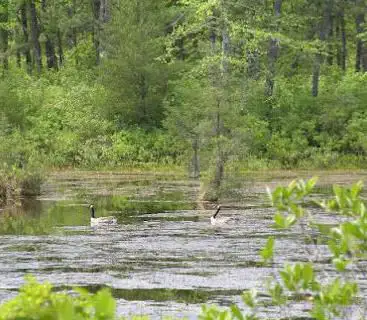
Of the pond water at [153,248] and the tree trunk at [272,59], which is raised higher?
the tree trunk at [272,59]

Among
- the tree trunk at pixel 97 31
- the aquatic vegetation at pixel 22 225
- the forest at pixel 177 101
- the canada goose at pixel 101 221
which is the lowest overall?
the aquatic vegetation at pixel 22 225

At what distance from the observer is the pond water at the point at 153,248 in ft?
49.8

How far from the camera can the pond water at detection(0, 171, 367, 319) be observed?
15164mm

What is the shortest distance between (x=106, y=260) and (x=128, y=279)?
2.13m

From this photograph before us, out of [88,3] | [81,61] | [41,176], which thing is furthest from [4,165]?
[88,3]

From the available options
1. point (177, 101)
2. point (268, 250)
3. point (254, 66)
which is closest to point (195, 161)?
point (177, 101)

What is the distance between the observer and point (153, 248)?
66.1 feet

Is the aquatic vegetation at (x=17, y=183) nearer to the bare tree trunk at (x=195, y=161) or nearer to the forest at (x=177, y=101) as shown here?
the bare tree trunk at (x=195, y=161)

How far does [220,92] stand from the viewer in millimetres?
33281

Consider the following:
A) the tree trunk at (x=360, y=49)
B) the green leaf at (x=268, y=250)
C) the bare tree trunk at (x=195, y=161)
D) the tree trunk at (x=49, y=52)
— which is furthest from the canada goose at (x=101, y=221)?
the tree trunk at (x=49, y=52)

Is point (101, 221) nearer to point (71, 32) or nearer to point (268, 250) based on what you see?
point (268, 250)

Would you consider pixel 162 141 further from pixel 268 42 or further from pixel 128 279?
pixel 128 279

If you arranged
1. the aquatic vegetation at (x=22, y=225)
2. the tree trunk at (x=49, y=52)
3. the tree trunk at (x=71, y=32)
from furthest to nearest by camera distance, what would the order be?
the tree trunk at (x=71, y=32) → the tree trunk at (x=49, y=52) → the aquatic vegetation at (x=22, y=225)

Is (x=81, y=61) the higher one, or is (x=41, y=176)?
(x=81, y=61)
